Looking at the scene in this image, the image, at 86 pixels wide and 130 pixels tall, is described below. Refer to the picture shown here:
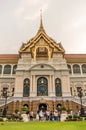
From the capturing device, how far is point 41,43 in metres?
44.6

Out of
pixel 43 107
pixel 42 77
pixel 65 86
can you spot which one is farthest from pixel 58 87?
pixel 43 107

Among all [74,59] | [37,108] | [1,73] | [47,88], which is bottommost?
[37,108]

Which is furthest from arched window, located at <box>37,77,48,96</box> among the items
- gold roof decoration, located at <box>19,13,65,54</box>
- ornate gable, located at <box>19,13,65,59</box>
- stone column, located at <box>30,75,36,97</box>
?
gold roof decoration, located at <box>19,13,65,54</box>

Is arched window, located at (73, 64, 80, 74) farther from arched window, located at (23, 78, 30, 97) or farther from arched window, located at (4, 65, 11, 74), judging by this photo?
arched window, located at (4, 65, 11, 74)

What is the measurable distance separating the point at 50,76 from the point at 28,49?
8642 millimetres

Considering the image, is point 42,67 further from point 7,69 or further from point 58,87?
point 7,69

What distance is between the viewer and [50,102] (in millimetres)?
35594

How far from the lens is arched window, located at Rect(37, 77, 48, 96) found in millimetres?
37069

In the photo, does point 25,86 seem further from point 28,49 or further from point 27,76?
point 28,49

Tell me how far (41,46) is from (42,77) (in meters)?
8.15

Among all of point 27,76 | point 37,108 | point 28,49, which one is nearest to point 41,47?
point 28,49

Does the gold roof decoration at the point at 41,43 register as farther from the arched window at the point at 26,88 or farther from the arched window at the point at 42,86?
the arched window at the point at 42,86

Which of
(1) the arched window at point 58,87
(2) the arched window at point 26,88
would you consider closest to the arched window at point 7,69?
(2) the arched window at point 26,88

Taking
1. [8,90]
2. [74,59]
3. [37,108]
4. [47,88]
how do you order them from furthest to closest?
[74,59]
[8,90]
[47,88]
[37,108]
